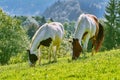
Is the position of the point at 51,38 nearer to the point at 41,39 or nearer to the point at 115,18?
the point at 41,39

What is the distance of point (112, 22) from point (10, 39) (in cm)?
4321

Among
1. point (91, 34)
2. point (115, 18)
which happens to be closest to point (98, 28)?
point (91, 34)

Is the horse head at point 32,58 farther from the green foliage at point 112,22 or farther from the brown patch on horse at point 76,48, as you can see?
the green foliage at point 112,22

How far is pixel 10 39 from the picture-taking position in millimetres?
106125

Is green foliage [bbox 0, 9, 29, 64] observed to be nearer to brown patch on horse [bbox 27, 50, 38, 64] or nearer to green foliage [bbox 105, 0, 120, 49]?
green foliage [bbox 105, 0, 120, 49]

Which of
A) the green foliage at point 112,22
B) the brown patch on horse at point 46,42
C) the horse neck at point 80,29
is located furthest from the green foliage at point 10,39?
the horse neck at point 80,29

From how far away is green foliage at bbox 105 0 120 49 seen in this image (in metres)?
126

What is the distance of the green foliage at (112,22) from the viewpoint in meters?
126

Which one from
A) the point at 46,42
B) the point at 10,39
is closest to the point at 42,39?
the point at 46,42

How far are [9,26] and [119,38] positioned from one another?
36239mm

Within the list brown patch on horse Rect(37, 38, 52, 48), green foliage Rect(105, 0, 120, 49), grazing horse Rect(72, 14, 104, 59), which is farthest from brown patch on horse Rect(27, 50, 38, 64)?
green foliage Rect(105, 0, 120, 49)

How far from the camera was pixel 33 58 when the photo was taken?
87.6 feet

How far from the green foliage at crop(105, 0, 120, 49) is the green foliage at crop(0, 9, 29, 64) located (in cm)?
2921

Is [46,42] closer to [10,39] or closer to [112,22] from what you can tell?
[10,39]
